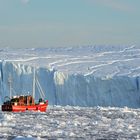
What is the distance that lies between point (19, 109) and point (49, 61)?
67.0ft

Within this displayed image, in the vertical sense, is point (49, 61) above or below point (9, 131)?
above

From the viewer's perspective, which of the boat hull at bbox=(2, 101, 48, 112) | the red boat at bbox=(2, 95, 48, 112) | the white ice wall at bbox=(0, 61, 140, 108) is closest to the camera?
the boat hull at bbox=(2, 101, 48, 112)

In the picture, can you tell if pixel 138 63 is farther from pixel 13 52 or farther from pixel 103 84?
pixel 13 52

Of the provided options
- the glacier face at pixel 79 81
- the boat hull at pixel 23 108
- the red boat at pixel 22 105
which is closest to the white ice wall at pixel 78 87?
the glacier face at pixel 79 81

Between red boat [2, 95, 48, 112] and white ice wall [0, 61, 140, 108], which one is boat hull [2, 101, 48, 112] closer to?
red boat [2, 95, 48, 112]

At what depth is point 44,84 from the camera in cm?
4441

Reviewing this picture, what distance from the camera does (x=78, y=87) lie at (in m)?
43.4

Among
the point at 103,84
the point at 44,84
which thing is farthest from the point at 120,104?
the point at 44,84

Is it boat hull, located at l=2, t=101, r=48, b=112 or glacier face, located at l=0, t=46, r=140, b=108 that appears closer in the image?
boat hull, located at l=2, t=101, r=48, b=112

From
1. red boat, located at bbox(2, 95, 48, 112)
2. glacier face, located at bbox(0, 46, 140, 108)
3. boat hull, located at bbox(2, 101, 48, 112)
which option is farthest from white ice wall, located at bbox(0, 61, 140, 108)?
boat hull, located at bbox(2, 101, 48, 112)

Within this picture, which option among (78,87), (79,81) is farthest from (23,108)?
(79,81)

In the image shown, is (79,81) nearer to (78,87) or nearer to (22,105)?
(78,87)

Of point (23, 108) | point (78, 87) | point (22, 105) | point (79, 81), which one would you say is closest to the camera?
point (23, 108)

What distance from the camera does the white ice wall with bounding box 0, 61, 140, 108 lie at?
4244 cm
